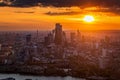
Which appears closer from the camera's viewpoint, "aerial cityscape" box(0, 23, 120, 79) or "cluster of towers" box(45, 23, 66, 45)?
"aerial cityscape" box(0, 23, 120, 79)

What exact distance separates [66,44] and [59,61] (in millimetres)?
7381

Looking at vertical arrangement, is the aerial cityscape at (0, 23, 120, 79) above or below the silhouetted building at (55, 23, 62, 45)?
below

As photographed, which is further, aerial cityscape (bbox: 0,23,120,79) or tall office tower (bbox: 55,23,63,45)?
tall office tower (bbox: 55,23,63,45)

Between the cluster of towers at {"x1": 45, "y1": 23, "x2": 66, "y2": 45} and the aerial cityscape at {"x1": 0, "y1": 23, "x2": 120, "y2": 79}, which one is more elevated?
the cluster of towers at {"x1": 45, "y1": 23, "x2": 66, "y2": 45}

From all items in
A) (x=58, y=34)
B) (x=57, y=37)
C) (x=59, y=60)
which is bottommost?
(x=59, y=60)

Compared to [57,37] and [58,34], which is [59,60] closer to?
[57,37]

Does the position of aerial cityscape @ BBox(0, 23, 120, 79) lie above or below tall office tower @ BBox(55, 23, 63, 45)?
below

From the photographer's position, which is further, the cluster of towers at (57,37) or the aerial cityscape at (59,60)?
the cluster of towers at (57,37)

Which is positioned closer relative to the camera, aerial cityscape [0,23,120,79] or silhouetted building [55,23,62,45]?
aerial cityscape [0,23,120,79]

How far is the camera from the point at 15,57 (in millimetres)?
23047

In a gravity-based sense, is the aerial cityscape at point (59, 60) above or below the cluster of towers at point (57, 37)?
below

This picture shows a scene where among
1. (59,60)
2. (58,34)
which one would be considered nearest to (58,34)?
(58,34)

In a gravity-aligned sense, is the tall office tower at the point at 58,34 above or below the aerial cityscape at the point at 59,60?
above

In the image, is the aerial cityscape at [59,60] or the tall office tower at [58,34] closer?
the aerial cityscape at [59,60]
